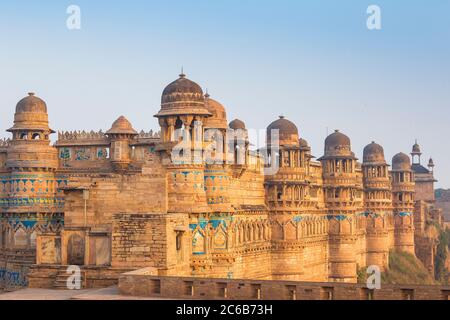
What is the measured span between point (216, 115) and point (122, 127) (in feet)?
19.7

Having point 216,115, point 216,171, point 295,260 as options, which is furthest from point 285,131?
point 216,171

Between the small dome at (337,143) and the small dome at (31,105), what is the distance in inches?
878

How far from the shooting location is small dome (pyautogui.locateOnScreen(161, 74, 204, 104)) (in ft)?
111

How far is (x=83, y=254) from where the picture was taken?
27.2 meters

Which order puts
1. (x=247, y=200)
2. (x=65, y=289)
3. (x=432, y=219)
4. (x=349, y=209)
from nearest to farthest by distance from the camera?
(x=65, y=289)
(x=247, y=200)
(x=349, y=209)
(x=432, y=219)

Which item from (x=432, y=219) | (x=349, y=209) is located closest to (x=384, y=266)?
(x=349, y=209)

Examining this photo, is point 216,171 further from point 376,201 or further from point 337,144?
point 376,201

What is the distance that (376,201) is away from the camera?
6594 centimetres

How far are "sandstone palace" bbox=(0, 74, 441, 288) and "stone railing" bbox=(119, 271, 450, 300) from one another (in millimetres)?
2722

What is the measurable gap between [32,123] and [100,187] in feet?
49.4

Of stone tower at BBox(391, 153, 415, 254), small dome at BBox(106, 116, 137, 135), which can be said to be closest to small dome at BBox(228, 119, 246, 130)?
small dome at BBox(106, 116, 137, 135)

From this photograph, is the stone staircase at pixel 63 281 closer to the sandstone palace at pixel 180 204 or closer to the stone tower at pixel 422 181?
the sandstone palace at pixel 180 204

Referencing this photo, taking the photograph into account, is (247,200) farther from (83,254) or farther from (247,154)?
(83,254)

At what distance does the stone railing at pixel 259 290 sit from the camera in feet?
65.2
